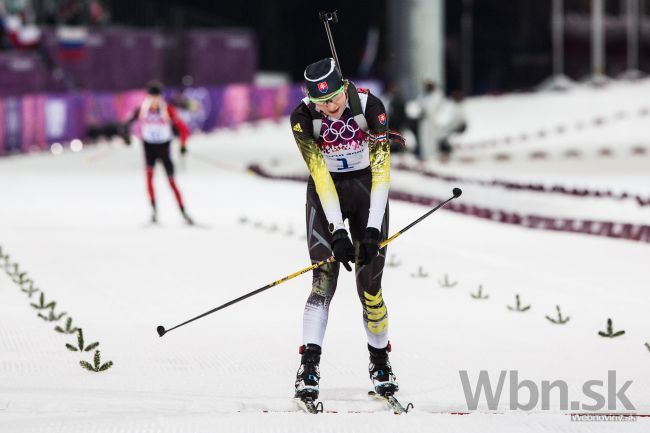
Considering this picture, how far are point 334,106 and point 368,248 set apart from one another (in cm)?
74

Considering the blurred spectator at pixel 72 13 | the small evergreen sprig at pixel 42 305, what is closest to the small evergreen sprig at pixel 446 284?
the small evergreen sprig at pixel 42 305

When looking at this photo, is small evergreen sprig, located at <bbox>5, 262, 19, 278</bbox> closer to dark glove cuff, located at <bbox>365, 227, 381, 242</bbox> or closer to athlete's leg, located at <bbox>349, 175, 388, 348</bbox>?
athlete's leg, located at <bbox>349, 175, 388, 348</bbox>

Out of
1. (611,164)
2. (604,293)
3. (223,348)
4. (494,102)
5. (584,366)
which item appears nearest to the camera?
(584,366)

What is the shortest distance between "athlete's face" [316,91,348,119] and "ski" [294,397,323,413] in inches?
56.4

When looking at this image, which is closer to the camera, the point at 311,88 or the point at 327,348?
the point at 311,88

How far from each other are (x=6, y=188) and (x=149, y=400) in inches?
598

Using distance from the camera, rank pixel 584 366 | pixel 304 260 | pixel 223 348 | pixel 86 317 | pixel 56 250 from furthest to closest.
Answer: pixel 56 250 → pixel 304 260 → pixel 86 317 → pixel 223 348 → pixel 584 366

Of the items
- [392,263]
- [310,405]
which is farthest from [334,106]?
[392,263]

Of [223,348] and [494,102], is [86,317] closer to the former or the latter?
[223,348]

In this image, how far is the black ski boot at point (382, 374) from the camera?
6316 mm

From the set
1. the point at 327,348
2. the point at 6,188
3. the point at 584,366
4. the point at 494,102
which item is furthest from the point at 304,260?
the point at 494,102

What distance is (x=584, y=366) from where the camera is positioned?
717 cm

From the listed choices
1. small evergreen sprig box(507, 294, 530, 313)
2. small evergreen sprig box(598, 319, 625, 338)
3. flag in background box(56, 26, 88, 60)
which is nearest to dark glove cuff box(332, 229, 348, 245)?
small evergreen sprig box(598, 319, 625, 338)

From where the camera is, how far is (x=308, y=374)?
6230 mm
